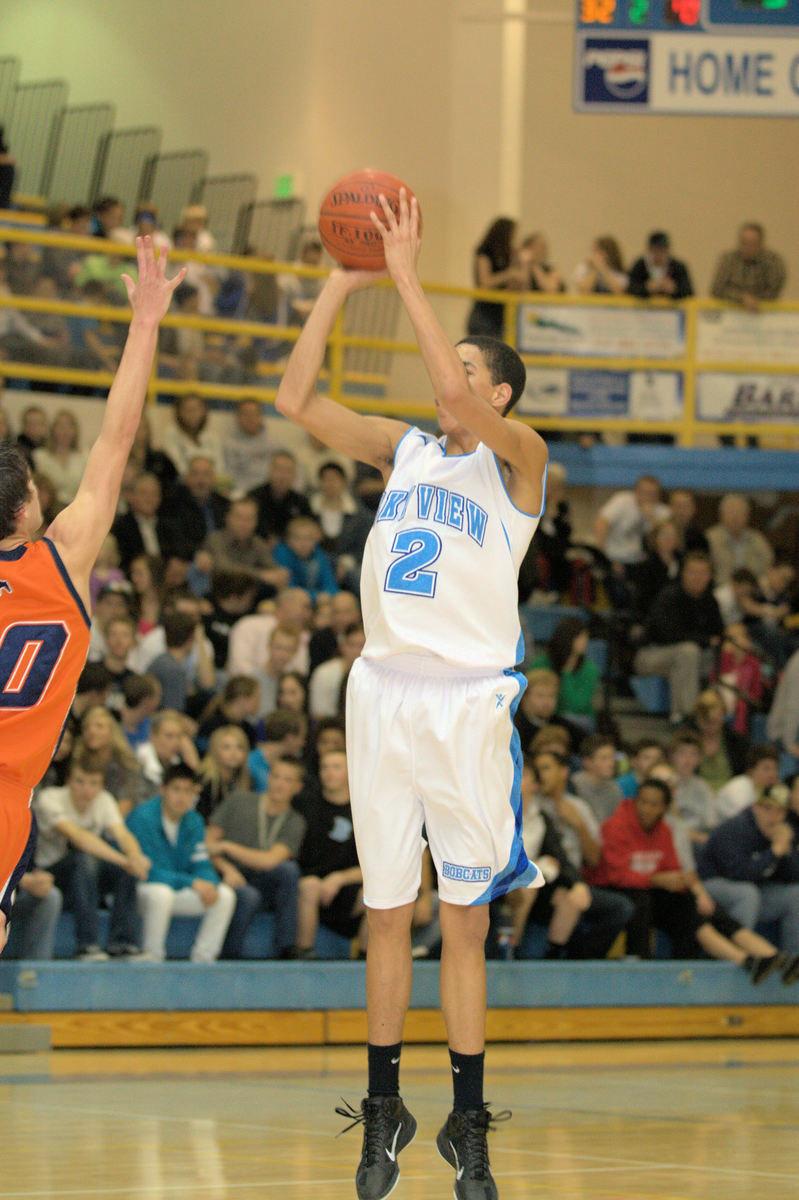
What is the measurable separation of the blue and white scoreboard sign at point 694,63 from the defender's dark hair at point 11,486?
7.11m

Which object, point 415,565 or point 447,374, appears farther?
point 415,565

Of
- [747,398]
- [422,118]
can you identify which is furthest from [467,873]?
[422,118]

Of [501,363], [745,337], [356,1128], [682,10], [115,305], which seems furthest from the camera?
Result: [745,337]

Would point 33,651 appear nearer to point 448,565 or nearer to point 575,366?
point 448,565

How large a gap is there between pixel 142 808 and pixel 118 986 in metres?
0.86

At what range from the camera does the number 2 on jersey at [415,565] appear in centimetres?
449

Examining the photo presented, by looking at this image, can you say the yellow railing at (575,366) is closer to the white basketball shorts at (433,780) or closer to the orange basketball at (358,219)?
the orange basketball at (358,219)

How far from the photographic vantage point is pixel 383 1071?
4.43m

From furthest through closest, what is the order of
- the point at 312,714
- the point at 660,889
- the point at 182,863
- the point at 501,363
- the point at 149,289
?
the point at 312,714, the point at 660,889, the point at 182,863, the point at 501,363, the point at 149,289

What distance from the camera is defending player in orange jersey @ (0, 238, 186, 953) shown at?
3.86 m

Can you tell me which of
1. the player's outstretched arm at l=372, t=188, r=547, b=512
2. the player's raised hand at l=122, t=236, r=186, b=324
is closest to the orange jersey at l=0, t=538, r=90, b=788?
the player's raised hand at l=122, t=236, r=186, b=324

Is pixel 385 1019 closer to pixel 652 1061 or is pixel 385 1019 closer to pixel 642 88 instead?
pixel 652 1061

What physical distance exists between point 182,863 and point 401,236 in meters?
4.57

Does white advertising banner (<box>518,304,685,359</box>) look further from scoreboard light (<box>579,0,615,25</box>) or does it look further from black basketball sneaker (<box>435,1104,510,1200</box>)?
black basketball sneaker (<box>435,1104,510,1200</box>)
